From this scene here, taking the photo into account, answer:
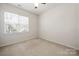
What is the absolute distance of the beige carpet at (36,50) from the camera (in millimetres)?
1547

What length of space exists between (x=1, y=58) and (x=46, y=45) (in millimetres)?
858

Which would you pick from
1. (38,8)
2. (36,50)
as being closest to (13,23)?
(38,8)

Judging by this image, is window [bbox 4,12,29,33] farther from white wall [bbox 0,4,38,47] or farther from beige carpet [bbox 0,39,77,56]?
beige carpet [bbox 0,39,77,56]

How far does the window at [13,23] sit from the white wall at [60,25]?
1.16ft

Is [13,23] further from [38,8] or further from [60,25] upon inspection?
[60,25]

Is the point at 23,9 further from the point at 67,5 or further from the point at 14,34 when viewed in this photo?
the point at 67,5

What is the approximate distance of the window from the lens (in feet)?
5.09

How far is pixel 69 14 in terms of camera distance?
5.10ft

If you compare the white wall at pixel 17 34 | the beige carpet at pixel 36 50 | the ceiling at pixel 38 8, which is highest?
the ceiling at pixel 38 8

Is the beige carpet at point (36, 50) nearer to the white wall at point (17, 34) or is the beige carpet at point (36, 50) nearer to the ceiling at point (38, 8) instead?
the white wall at point (17, 34)

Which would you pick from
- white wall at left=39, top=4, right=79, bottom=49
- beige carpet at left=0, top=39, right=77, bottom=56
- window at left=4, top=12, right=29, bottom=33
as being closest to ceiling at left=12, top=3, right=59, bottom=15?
white wall at left=39, top=4, right=79, bottom=49

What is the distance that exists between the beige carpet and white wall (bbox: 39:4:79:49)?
11cm

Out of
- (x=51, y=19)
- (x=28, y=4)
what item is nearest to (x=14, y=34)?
(x=28, y=4)

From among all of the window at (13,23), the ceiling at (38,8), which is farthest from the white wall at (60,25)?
the window at (13,23)
